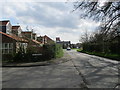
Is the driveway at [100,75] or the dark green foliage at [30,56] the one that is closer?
the driveway at [100,75]

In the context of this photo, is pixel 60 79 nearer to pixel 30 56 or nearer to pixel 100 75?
pixel 100 75

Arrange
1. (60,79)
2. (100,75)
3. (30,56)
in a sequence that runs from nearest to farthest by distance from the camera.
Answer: (60,79) < (100,75) < (30,56)

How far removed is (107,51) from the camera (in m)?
28.0

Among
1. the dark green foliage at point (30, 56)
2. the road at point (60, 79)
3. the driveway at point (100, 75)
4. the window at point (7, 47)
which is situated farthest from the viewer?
the window at point (7, 47)

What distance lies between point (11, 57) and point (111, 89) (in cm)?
1334

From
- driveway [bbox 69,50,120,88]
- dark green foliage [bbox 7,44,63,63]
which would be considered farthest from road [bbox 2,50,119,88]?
dark green foliage [bbox 7,44,63,63]

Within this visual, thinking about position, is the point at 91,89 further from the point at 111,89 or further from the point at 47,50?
the point at 47,50

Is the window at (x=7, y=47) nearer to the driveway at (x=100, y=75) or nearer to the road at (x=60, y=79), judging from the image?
the road at (x=60, y=79)

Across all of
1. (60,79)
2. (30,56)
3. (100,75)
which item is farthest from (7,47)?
(100,75)

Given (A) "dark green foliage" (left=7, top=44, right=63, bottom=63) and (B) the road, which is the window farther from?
(B) the road

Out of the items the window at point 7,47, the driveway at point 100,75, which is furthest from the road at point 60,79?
the window at point 7,47

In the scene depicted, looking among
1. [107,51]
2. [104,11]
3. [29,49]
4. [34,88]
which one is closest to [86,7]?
[104,11]

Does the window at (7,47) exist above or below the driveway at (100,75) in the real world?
above

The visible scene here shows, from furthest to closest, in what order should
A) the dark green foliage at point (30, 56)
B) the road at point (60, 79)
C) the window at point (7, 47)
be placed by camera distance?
the window at point (7, 47) → the dark green foliage at point (30, 56) → the road at point (60, 79)
